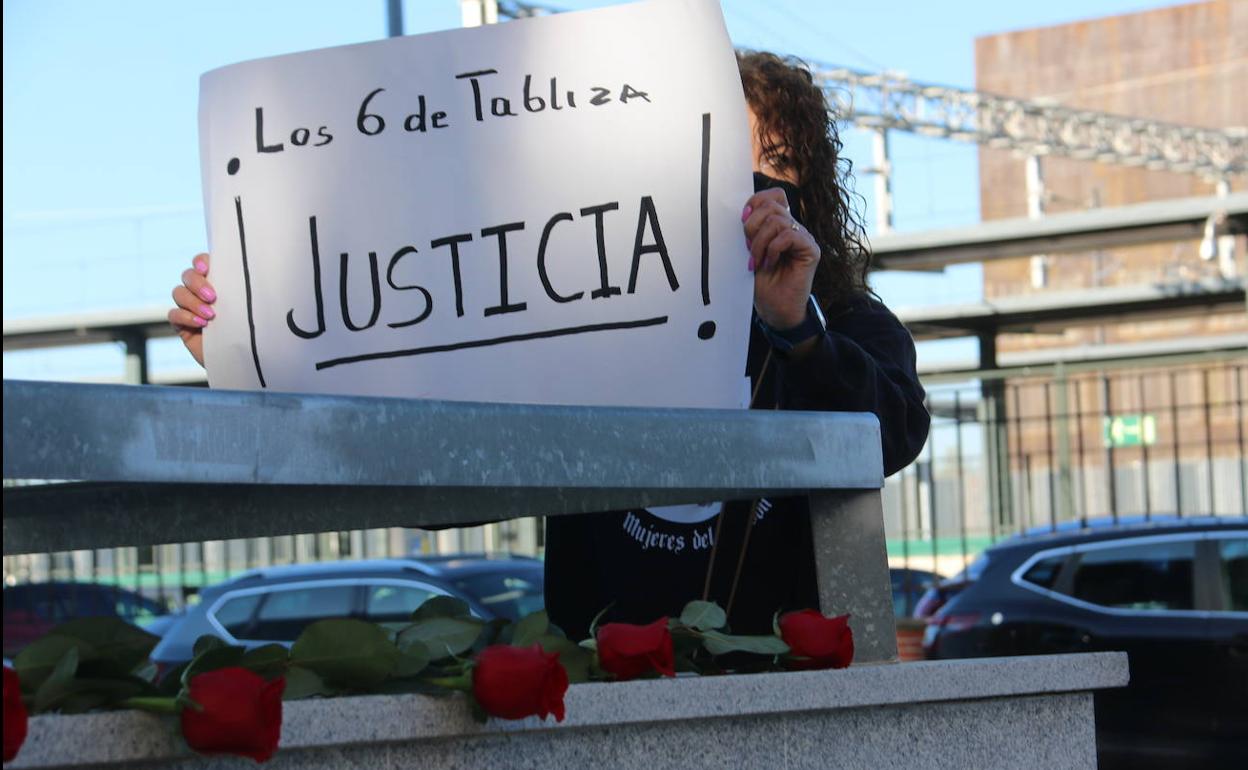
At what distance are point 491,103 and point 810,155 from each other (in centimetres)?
76

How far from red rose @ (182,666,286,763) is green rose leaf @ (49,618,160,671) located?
0.25 feet

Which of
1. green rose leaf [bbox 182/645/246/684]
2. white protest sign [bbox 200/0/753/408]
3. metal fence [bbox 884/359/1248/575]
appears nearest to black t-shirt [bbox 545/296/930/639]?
white protest sign [bbox 200/0/753/408]

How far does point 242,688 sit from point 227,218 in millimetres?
701

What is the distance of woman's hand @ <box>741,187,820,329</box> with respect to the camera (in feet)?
5.05

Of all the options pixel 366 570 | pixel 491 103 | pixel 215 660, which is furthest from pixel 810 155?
pixel 366 570

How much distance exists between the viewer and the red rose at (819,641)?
1347 mm

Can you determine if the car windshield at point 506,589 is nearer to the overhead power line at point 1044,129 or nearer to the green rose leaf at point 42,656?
the green rose leaf at point 42,656

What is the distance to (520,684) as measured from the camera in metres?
1.11

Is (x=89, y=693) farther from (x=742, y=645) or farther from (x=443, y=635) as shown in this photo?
(x=742, y=645)

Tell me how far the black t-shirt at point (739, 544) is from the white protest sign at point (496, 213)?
35 centimetres

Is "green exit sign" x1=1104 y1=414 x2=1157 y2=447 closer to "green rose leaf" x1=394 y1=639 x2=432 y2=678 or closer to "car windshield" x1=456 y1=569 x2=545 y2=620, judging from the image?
"car windshield" x1=456 y1=569 x2=545 y2=620

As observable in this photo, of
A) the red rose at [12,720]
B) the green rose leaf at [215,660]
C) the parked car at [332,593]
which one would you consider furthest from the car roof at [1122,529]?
the red rose at [12,720]

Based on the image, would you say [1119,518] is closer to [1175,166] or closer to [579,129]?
[579,129]

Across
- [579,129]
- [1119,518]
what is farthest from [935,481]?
[579,129]
